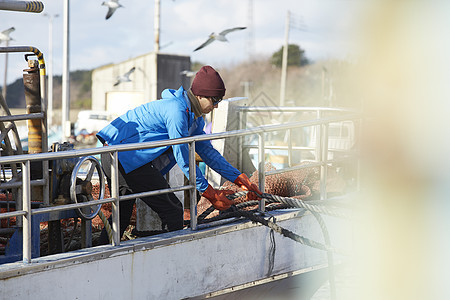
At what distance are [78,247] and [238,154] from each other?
2830mm

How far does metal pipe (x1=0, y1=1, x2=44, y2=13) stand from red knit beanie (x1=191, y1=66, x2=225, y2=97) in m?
1.06

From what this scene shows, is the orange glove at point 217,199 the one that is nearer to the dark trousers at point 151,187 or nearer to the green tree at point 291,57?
the dark trousers at point 151,187

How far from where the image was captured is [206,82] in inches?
149

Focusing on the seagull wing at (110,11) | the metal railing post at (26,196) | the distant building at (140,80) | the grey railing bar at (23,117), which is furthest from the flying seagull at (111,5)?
the metal railing post at (26,196)

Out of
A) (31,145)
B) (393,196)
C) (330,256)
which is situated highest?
(31,145)

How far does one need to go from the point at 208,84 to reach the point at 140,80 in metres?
27.1

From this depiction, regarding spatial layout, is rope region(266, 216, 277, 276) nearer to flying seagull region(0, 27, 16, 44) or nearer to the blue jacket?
the blue jacket

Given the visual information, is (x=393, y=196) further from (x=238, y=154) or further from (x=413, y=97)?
(x=238, y=154)

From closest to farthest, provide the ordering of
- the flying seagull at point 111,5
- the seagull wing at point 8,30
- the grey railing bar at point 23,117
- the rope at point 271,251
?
the grey railing bar at point 23,117 → the rope at point 271,251 → the seagull wing at point 8,30 → the flying seagull at point 111,5

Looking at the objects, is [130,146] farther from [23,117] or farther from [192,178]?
[23,117]

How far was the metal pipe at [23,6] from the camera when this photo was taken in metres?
3.04

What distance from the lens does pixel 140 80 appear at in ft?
99.7

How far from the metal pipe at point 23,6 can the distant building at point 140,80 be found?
2420 cm

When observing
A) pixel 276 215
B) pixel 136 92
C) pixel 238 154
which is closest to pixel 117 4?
pixel 136 92
